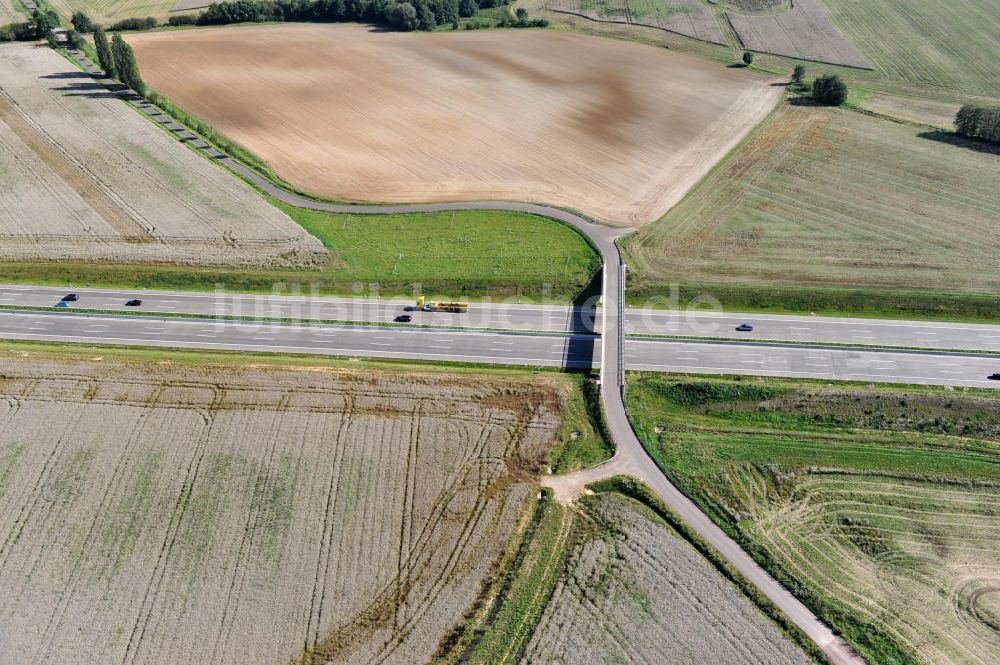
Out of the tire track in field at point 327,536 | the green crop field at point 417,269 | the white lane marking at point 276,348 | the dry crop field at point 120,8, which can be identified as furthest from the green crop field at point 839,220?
the dry crop field at point 120,8

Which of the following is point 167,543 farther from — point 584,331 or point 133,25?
point 133,25

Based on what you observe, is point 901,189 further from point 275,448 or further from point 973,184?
point 275,448

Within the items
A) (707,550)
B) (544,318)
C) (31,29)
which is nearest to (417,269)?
(544,318)

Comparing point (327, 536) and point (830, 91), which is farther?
point (830, 91)

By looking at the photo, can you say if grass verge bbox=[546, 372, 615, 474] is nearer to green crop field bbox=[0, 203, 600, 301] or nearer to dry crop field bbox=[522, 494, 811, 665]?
dry crop field bbox=[522, 494, 811, 665]

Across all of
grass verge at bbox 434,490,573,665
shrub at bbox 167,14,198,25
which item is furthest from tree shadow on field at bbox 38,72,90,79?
grass verge at bbox 434,490,573,665

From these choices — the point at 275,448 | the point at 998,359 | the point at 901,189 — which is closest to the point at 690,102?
the point at 901,189
